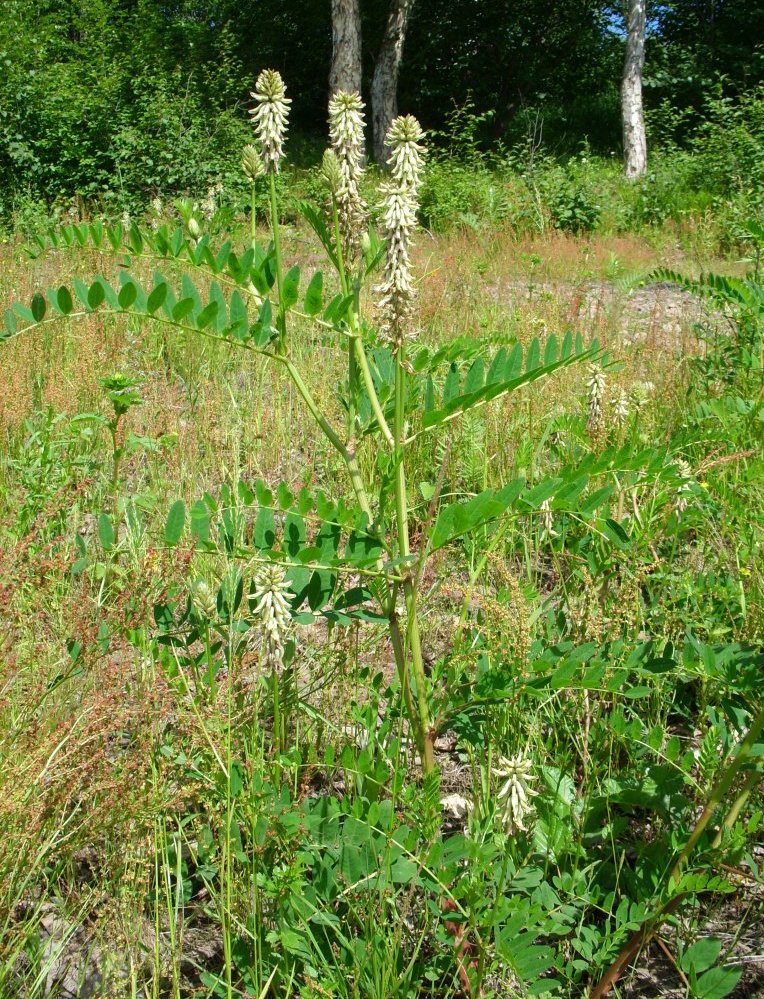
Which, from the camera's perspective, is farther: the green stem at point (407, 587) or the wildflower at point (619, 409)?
the wildflower at point (619, 409)

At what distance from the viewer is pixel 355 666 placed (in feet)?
6.09

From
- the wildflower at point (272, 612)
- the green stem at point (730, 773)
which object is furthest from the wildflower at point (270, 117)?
the green stem at point (730, 773)

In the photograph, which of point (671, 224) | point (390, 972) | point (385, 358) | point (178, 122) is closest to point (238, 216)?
point (178, 122)

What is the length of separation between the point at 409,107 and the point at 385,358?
67.5 feet

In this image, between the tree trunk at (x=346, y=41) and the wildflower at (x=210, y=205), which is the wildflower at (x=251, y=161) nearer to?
the wildflower at (x=210, y=205)

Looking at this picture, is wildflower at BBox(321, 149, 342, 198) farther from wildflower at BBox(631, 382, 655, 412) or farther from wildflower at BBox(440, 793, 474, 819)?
wildflower at BBox(631, 382, 655, 412)

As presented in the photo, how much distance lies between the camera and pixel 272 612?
1.40 meters

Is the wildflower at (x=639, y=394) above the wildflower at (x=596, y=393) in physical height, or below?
below

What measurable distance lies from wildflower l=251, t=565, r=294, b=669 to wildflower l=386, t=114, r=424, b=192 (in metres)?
0.68

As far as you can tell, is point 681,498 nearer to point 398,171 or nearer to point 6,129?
point 398,171

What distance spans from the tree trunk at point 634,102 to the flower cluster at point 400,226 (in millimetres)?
14654

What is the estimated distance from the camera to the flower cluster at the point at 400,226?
4.43ft

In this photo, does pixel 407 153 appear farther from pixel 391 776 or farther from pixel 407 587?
pixel 391 776

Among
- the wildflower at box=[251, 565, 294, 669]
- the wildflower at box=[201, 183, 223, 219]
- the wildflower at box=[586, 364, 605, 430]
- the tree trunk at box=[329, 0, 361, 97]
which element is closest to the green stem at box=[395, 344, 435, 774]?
the wildflower at box=[251, 565, 294, 669]
